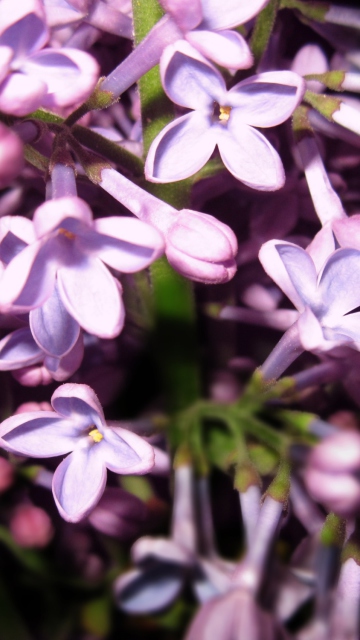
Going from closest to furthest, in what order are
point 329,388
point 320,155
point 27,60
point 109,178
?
point 27,60 < point 109,178 < point 320,155 < point 329,388

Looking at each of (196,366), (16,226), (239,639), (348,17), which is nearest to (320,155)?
(348,17)

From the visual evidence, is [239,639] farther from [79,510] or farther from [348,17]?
[348,17]

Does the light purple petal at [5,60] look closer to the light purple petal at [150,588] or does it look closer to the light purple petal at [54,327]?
the light purple petal at [54,327]

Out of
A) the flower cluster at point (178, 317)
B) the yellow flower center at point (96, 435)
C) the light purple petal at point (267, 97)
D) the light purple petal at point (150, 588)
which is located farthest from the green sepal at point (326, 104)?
the light purple petal at point (150, 588)

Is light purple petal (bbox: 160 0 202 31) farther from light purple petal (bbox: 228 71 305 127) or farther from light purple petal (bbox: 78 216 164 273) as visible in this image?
light purple petal (bbox: 78 216 164 273)

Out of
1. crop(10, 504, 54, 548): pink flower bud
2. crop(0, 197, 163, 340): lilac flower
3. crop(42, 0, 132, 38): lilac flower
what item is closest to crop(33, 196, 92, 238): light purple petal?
crop(0, 197, 163, 340): lilac flower

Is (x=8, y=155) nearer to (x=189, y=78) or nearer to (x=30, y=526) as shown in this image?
(x=189, y=78)
